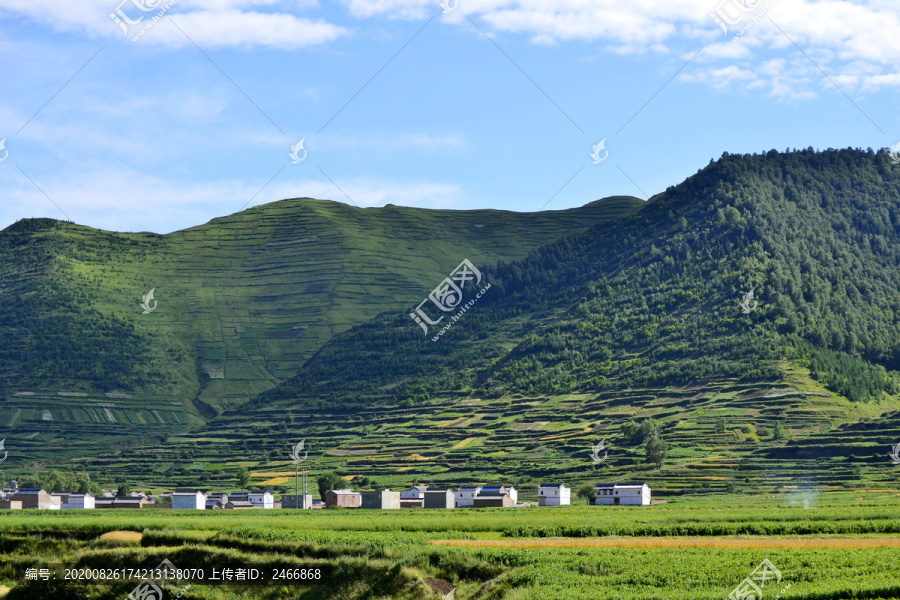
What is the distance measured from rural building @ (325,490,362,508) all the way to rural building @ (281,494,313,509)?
6030mm

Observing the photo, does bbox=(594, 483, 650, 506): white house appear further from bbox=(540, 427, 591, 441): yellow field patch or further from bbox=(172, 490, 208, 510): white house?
bbox=(172, 490, 208, 510): white house

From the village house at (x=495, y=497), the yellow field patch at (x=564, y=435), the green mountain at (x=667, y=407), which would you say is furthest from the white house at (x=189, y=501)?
the yellow field patch at (x=564, y=435)

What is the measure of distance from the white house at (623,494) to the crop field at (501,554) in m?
26.4

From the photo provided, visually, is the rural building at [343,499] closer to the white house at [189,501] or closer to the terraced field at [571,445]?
the white house at [189,501]

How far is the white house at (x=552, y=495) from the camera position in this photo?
9862 cm

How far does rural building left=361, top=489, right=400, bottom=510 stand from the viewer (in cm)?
9976

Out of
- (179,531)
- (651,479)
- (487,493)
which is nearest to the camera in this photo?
(179,531)

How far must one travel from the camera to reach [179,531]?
5519cm

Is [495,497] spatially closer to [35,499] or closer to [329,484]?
[329,484]

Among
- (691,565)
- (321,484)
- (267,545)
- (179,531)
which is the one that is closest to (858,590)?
(691,565)

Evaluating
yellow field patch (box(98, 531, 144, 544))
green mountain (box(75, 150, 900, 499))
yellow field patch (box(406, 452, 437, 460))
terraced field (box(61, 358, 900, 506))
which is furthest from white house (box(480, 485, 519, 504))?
yellow field patch (box(98, 531, 144, 544))

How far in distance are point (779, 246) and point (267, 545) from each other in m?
168

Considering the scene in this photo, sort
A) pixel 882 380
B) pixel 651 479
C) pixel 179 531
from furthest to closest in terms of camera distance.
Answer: pixel 882 380
pixel 651 479
pixel 179 531

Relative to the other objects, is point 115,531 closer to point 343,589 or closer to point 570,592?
point 343,589
